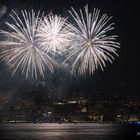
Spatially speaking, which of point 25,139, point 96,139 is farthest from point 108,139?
point 25,139

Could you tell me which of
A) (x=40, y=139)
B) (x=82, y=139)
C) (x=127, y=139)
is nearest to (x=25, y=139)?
(x=40, y=139)

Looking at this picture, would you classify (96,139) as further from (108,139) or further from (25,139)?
(25,139)

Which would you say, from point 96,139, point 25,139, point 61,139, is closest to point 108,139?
point 96,139

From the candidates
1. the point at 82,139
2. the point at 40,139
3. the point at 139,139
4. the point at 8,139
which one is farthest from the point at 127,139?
the point at 8,139

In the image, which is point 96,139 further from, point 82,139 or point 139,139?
point 139,139

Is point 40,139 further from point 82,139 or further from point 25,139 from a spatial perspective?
point 82,139
